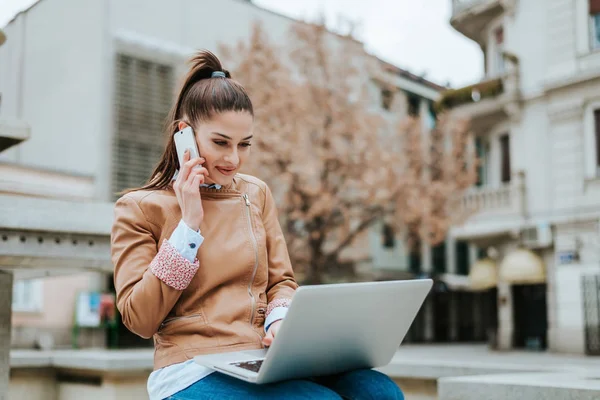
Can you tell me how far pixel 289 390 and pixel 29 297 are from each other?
18.4 m

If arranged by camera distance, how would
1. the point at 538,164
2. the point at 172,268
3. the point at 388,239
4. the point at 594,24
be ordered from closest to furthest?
the point at 172,268 < the point at 594,24 < the point at 538,164 < the point at 388,239

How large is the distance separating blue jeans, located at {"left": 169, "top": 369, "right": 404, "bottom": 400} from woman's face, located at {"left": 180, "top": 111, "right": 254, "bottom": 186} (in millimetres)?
618

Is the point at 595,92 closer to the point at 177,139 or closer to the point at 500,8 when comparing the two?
the point at 500,8

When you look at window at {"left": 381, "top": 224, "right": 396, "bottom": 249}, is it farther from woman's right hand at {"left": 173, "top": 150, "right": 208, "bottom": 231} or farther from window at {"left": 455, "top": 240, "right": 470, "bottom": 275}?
woman's right hand at {"left": 173, "top": 150, "right": 208, "bottom": 231}

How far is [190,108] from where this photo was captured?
2.25m

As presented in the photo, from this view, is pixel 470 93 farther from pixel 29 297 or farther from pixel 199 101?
pixel 199 101

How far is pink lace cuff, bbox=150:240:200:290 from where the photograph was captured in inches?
79.2

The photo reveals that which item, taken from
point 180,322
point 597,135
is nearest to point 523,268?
point 597,135

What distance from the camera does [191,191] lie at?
2.09m

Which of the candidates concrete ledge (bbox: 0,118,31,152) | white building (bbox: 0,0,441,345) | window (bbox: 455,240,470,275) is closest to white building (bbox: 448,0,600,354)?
white building (bbox: 0,0,441,345)

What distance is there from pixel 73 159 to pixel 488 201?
38.6 ft

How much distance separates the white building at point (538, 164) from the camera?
695 inches

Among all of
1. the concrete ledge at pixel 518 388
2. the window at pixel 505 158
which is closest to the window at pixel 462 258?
the window at pixel 505 158

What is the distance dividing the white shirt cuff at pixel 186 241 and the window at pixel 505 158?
63.8ft
